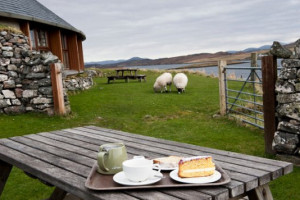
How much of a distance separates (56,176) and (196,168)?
0.98 meters

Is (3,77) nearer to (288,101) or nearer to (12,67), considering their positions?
(12,67)

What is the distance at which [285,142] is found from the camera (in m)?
5.06

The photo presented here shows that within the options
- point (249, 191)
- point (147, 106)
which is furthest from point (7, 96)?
point (249, 191)

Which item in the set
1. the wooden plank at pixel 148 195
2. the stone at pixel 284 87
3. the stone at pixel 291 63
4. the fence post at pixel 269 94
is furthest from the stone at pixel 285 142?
the wooden plank at pixel 148 195

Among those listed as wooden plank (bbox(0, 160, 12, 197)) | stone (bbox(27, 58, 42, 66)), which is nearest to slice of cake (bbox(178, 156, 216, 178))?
wooden plank (bbox(0, 160, 12, 197))

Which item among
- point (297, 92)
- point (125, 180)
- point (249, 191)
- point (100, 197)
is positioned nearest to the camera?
point (100, 197)

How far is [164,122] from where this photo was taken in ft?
28.8

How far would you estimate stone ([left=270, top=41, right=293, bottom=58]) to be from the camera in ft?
16.2

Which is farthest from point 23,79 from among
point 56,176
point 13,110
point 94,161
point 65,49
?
point 65,49

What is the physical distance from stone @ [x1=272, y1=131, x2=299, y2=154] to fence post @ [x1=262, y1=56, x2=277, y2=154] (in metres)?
0.28

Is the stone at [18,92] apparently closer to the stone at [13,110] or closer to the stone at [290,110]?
the stone at [13,110]

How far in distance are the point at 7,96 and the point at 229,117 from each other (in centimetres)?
657

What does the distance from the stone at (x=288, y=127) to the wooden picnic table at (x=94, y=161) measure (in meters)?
2.77

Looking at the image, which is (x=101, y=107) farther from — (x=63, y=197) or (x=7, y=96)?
(x=63, y=197)
